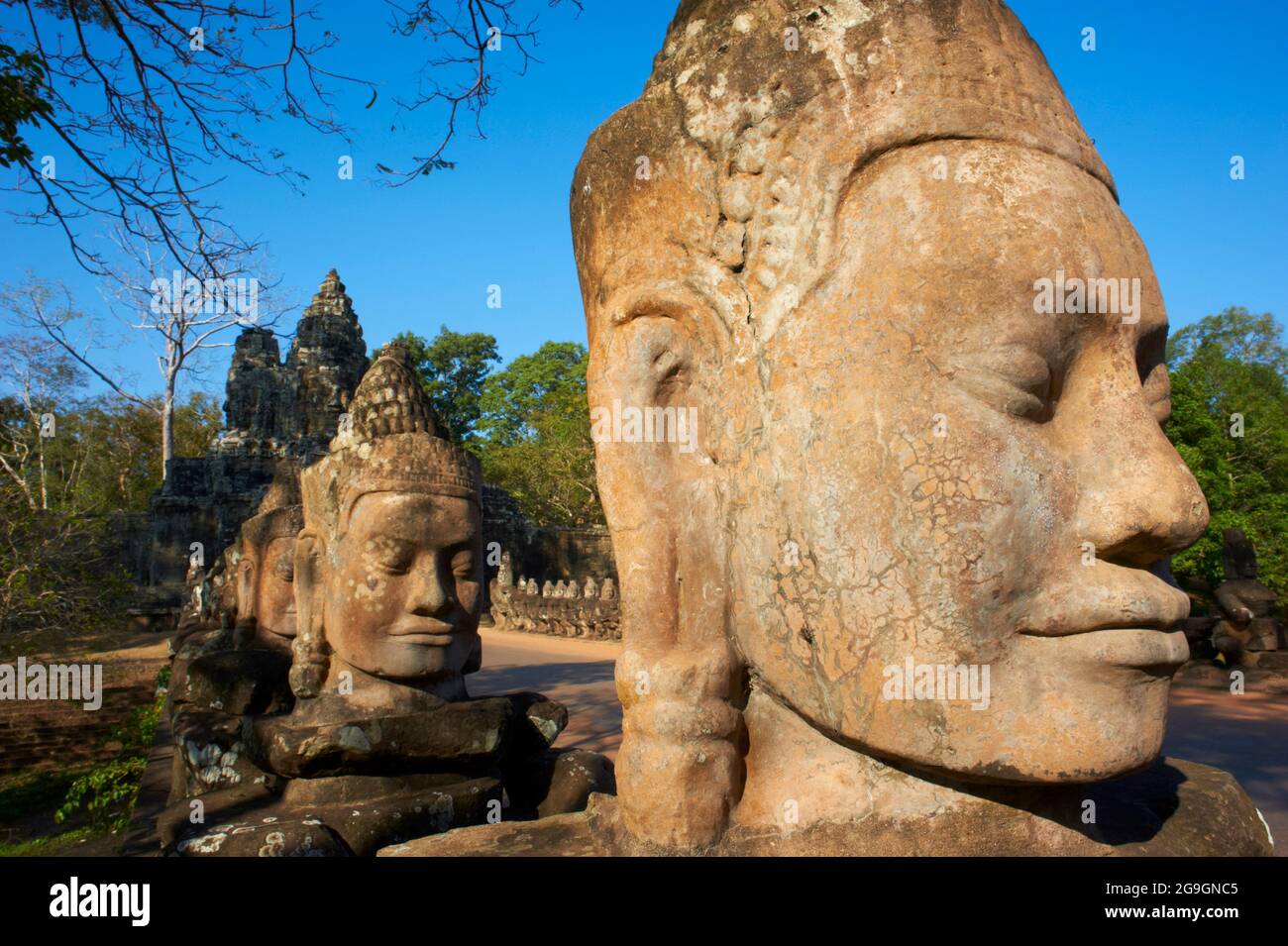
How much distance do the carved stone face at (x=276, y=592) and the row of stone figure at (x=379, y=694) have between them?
1.00 meters

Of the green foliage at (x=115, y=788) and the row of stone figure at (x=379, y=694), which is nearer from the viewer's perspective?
the row of stone figure at (x=379, y=694)

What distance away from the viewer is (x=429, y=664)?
4.07 metres

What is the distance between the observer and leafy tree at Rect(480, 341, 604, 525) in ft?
88.2

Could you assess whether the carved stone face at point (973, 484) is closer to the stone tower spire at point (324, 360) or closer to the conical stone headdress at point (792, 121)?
the conical stone headdress at point (792, 121)

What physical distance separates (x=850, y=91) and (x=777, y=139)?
6.4 inches

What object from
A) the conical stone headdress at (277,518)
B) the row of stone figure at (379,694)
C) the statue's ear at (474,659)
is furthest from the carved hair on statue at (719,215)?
the conical stone headdress at (277,518)

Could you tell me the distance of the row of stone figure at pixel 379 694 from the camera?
355 centimetres

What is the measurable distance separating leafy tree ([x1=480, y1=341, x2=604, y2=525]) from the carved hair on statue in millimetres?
20117

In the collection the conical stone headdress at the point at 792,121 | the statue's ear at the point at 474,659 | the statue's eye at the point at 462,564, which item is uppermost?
the conical stone headdress at the point at 792,121

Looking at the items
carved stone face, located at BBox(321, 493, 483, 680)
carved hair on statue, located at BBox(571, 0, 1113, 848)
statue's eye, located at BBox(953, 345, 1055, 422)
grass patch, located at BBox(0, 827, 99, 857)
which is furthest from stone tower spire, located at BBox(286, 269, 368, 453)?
statue's eye, located at BBox(953, 345, 1055, 422)

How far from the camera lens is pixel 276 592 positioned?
585cm

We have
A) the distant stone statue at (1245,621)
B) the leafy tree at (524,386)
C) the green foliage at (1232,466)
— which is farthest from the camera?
the leafy tree at (524,386)

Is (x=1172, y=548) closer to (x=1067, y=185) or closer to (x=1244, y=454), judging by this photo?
(x=1067, y=185)
